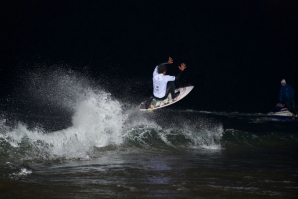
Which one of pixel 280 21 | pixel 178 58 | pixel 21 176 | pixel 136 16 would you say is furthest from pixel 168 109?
pixel 21 176

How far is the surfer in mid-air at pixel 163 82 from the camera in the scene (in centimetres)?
1840

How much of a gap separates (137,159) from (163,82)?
22.8 feet

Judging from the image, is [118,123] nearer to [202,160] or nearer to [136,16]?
[202,160]

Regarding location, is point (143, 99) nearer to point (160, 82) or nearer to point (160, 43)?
point (160, 43)

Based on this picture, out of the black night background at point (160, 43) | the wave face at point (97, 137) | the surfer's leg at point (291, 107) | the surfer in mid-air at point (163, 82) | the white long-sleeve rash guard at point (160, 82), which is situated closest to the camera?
the wave face at point (97, 137)

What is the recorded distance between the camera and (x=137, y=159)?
12188 mm

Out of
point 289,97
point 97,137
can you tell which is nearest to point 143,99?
point 289,97

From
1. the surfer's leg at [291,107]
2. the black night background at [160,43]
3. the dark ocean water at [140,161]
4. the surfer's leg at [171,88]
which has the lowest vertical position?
the dark ocean water at [140,161]

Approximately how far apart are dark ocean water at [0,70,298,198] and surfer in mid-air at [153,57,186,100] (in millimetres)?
1150

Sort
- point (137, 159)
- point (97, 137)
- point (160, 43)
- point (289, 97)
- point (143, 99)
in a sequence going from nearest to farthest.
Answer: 1. point (137, 159)
2. point (97, 137)
3. point (289, 97)
4. point (143, 99)
5. point (160, 43)

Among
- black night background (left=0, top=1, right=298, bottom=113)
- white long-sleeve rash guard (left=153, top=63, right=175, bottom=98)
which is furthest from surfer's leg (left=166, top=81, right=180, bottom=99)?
black night background (left=0, top=1, right=298, bottom=113)

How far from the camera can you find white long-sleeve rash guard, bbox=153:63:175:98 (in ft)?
60.7

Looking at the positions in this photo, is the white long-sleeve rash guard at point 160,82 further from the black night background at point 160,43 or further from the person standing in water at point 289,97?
the black night background at point 160,43

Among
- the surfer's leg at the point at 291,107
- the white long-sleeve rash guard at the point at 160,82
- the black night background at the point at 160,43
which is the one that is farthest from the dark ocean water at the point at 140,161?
the black night background at the point at 160,43
